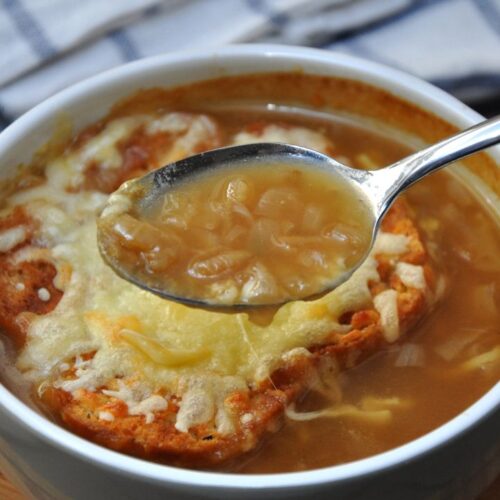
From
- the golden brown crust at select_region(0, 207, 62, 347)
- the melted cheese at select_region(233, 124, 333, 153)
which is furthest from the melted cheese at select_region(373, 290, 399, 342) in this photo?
the golden brown crust at select_region(0, 207, 62, 347)

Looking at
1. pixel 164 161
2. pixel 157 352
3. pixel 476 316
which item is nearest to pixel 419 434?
pixel 476 316

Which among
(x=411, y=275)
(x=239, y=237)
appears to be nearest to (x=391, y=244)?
(x=411, y=275)

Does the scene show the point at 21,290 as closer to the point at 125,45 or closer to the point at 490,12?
the point at 125,45

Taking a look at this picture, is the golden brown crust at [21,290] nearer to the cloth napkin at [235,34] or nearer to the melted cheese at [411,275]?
the melted cheese at [411,275]

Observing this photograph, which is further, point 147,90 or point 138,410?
Answer: point 147,90

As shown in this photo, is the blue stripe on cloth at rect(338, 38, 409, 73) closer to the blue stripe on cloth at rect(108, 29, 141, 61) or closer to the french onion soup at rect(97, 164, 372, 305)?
the blue stripe on cloth at rect(108, 29, 141, 61)

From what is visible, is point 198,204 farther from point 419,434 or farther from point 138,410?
point 419,434
